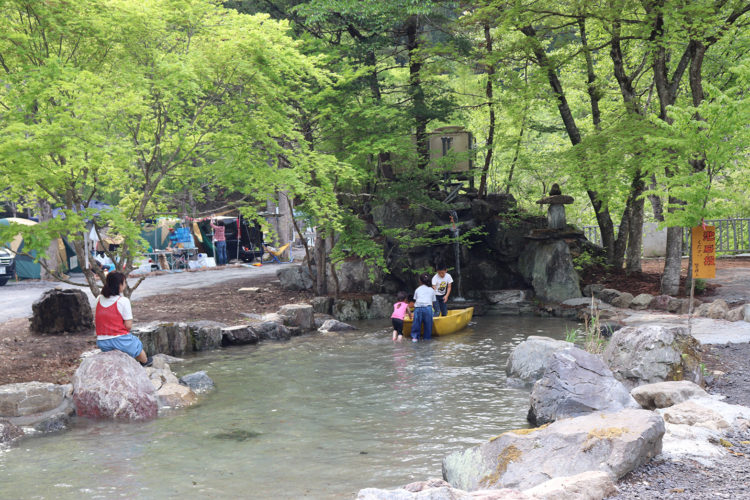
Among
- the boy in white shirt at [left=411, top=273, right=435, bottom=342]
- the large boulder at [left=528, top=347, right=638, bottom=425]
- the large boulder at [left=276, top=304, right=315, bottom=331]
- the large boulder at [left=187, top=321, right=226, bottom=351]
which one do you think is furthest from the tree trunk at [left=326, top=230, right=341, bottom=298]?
the large boulder at [left=528, top=347, right=638, bottom=425]

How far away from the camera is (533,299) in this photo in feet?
69.4

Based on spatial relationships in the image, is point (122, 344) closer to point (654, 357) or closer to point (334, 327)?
point (654, 357)

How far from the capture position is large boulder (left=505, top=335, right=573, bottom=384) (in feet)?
34.9

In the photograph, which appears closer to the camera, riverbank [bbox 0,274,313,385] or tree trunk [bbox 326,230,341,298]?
riverbank [bbox 0,274,313,385]

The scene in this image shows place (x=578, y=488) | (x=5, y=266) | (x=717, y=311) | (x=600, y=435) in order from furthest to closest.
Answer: (x=5, y=266), (x=717, y=311), (x=600, y=435), (x=578, y=488)

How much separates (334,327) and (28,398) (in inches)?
374

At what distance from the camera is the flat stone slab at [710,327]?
1162 cm

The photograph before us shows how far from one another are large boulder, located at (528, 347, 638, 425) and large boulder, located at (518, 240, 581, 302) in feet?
41.1

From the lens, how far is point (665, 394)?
7801 mm

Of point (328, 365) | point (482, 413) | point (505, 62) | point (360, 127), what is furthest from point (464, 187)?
point (482, 413)

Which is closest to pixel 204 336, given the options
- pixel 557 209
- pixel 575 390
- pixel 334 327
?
pixel 334 327

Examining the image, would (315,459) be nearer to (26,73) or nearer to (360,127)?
(26,73)

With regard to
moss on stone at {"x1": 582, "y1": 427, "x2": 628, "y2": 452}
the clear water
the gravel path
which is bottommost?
the clear water

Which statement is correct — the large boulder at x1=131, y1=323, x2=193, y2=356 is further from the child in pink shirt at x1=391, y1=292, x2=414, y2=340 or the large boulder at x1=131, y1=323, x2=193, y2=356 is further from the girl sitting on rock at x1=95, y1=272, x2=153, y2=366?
the child in pink shirt at x1=391, y1=292, x2=414, y2=340
